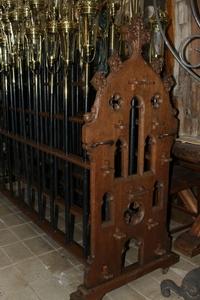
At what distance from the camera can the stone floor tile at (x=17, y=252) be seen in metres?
2.17

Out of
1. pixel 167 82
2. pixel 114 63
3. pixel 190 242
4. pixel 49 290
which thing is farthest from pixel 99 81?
pixel 190 242

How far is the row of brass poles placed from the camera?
187 centimetres

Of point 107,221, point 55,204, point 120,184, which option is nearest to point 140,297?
point 107,221

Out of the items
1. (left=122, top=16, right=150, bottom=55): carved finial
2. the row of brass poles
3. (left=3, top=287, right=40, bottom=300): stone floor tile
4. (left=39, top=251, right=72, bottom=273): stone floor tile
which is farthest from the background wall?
(left=3, top=287, right=40, bottom=300): stone floor tile

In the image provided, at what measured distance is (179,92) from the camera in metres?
2.52

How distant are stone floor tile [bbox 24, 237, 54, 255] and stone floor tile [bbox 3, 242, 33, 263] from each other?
37 millimetres

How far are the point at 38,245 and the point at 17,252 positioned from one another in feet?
0.49

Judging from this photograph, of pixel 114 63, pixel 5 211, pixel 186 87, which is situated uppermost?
pixel 114 63

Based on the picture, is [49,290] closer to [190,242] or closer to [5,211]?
[190,242]

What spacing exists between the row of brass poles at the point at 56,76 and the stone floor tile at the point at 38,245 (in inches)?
6.6

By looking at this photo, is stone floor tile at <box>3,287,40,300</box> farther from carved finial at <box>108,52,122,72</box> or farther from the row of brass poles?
carved finial at <box>108,52,122,72</box>

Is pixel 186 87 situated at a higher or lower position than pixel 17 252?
higher

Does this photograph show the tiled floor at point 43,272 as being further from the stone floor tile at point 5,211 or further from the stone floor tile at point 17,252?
the stone floor tile at point 5,211

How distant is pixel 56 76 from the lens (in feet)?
7.53
